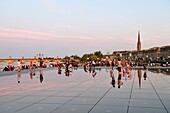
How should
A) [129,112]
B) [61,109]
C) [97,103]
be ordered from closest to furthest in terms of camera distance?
[129,112] < [61,109] < [97,103]

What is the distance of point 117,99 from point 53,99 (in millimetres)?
2609

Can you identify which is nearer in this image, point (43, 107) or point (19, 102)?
point (43, 107)

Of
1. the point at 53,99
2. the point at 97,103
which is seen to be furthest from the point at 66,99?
the point at 97,103

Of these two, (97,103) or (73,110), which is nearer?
(73,110)

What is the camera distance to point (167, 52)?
130000 mm

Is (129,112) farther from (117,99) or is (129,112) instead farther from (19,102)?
(19,102)

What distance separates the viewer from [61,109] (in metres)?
7.67

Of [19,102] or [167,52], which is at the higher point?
[167,52]

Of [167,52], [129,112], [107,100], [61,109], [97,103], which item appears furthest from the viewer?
[167,52]

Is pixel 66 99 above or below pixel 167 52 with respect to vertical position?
below

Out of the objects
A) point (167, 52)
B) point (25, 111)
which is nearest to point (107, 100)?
point (25, 111)

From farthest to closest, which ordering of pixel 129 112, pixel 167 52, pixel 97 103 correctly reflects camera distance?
pixel 167 52, pixel 97 103, pixel 129 112

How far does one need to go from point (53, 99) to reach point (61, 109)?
1.94 meters

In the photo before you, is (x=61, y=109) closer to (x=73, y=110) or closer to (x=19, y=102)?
(x=73, y=110)
